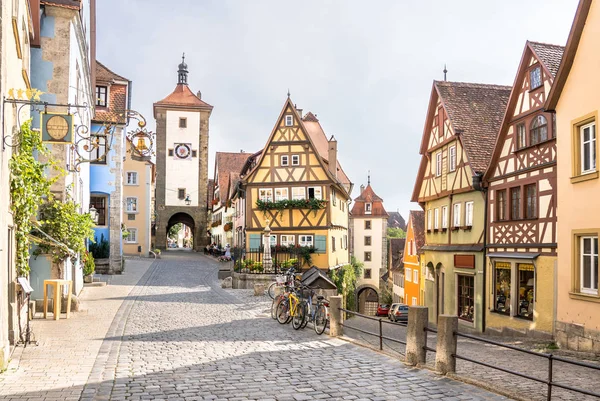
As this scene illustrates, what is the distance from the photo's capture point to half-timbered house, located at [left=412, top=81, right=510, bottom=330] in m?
22.8

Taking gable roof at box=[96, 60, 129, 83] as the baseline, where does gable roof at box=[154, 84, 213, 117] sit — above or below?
above

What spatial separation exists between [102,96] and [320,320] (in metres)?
20.6

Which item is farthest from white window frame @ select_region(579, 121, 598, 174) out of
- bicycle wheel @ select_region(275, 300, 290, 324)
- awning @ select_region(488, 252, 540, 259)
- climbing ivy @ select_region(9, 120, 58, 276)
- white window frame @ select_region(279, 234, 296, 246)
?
white window frame @ select_region(279, 234, 296, 246)

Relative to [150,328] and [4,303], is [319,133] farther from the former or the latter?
[4,303]

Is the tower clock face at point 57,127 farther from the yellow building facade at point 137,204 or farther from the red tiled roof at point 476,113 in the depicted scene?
the yellow building facade at point 137,204

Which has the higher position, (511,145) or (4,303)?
(511,145)

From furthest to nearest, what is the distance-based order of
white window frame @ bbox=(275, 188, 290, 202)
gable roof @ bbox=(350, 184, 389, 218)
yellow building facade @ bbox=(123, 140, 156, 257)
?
gable roof @ bbox=(350, 184, 389, 218) < yellow building facade @ bbox=(123, 140, 156, 257) < white window frame @ bbox=(275, 188, 290, 202)

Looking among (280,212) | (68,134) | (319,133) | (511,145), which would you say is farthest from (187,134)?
(68,134)

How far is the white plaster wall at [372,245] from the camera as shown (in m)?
69.4

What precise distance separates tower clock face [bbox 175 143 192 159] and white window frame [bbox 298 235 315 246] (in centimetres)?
2911

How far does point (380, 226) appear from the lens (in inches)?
2790

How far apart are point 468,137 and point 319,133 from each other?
954 inches

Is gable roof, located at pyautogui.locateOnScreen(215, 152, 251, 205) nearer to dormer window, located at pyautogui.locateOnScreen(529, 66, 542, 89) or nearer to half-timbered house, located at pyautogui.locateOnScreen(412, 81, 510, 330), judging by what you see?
half-timbered house, located at pyautogui.locateOnScreen(412, 81, 510, 330)

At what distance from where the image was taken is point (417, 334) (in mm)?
9906
